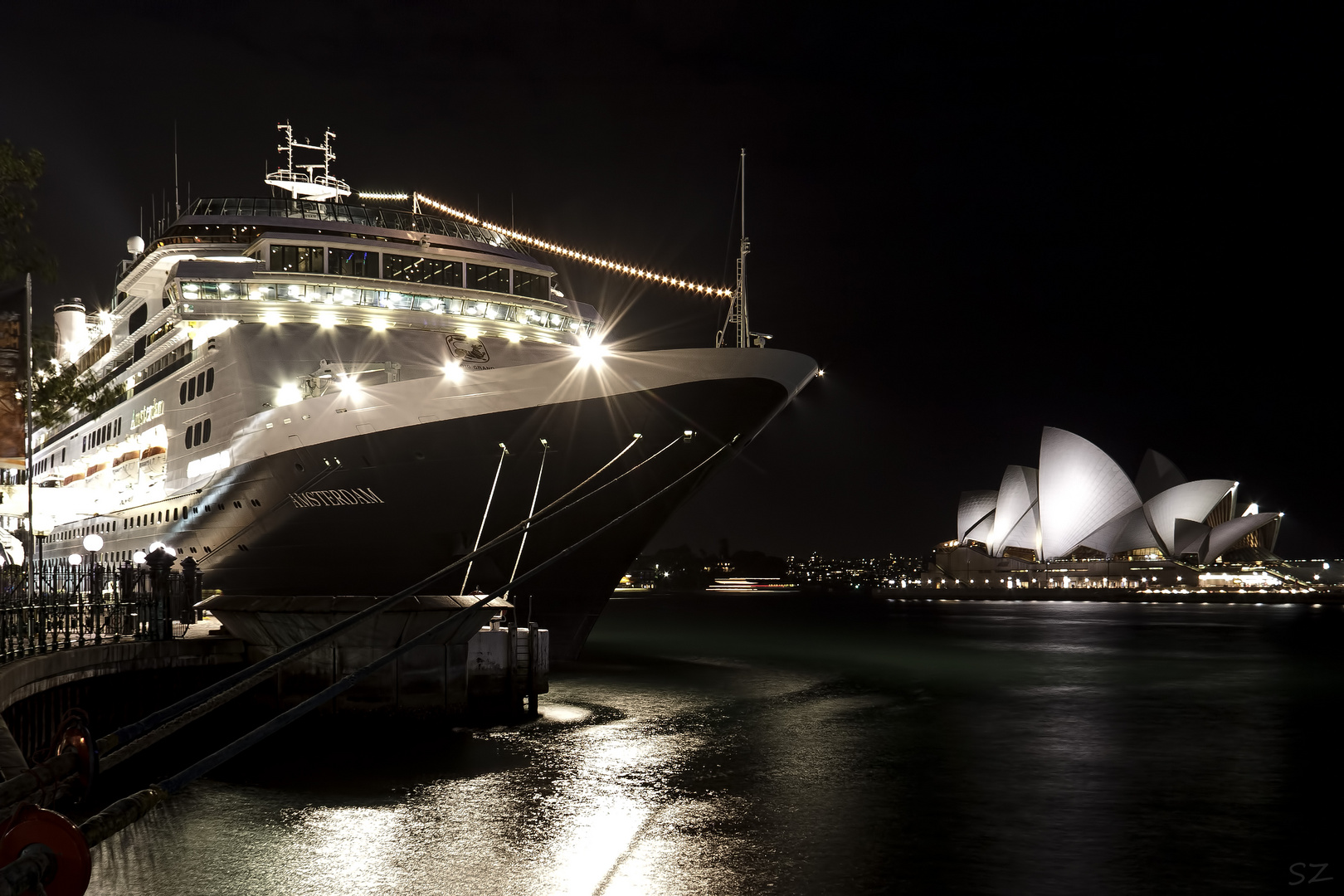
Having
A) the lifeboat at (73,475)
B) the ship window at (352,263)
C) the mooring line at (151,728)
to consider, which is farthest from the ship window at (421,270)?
the mooring line at (151,728)

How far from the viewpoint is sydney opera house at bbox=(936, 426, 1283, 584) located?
122312 millimetres

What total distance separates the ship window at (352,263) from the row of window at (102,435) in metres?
13.9

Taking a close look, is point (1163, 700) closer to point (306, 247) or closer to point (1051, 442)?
point (306, 247)

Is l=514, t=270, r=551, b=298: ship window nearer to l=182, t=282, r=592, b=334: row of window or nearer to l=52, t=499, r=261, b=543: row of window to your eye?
l=182, t=282, r=592, b=334: row of window

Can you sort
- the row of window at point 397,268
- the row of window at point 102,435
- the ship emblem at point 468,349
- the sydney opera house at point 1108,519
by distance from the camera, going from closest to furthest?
1. the ship emblem at point 468,349
2. the row of window at point 397,268
3. the row of window at point 102,435
4. the sydney opera house at point 1108,519

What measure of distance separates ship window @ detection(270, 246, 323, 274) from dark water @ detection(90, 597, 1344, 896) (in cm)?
1303

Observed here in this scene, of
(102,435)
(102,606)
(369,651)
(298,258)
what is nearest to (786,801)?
(369,651)

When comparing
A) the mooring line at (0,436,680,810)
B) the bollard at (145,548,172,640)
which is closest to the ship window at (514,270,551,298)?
the bollard at (145,548,172,640)

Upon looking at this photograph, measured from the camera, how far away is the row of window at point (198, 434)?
2995 centimetres

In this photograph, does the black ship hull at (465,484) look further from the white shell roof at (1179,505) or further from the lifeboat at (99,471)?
the white shell roof at (1179,505)

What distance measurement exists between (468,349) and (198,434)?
8197 millimetres

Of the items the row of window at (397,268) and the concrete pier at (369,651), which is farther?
the row of window at (397,268)

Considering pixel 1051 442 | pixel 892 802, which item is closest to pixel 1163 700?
pixel 892 802

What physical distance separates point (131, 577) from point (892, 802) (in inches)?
541
